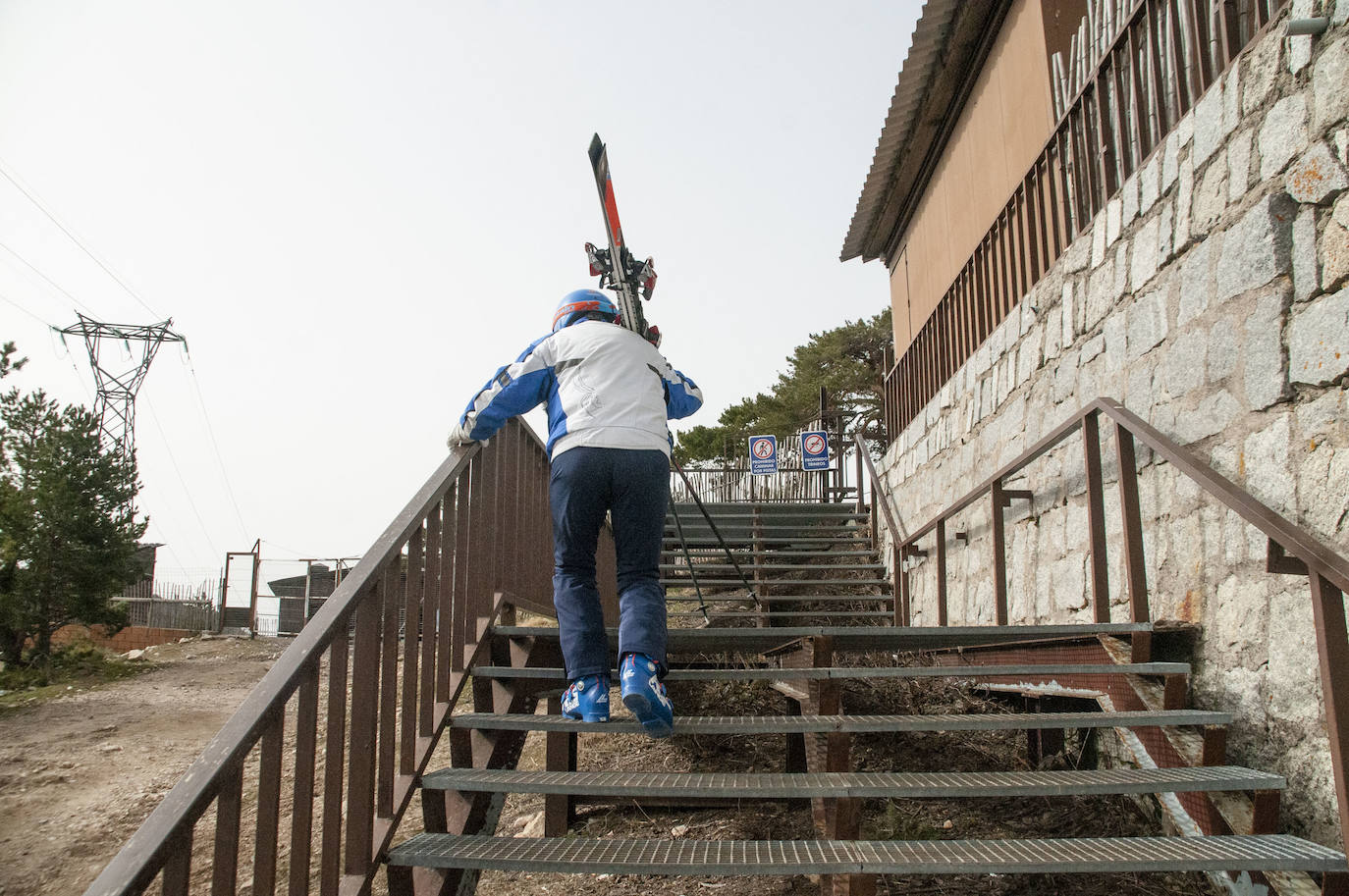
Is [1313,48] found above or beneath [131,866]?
above

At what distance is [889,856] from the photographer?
2232mm

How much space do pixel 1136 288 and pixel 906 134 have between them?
614 cm

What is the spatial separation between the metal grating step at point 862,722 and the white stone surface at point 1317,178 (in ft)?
4.96

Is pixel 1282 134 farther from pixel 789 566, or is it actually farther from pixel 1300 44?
pixel 789 566

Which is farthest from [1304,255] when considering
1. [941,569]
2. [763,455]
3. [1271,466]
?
[763,455]

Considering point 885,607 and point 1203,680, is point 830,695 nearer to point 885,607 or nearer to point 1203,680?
point 1203,680

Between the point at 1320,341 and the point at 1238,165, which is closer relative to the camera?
the point at 1320,341

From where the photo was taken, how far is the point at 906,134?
30.1 feet

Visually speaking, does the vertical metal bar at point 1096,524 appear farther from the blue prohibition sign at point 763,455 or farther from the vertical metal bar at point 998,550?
the blue prohibition sign at point 763,455

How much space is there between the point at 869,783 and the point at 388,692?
4.49ft

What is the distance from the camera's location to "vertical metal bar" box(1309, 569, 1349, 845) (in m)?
2.09

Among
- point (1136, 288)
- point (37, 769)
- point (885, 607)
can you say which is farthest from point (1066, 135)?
point (37, 769)

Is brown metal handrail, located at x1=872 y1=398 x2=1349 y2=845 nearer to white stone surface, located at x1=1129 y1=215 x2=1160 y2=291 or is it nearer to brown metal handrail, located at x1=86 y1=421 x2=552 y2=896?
white stone surface, located at x1=1129 y1=215 x2=1160 y2=291

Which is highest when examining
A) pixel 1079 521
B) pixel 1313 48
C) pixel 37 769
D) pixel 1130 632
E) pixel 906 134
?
pixel 906 134
